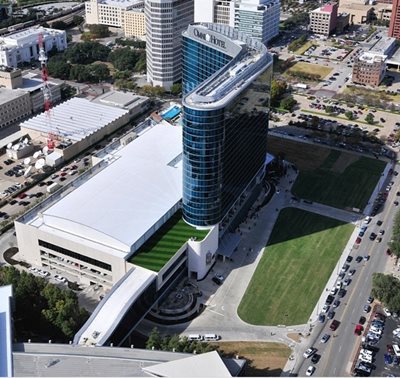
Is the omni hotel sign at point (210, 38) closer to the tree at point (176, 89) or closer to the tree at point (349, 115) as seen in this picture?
the tree at point (176, 89)

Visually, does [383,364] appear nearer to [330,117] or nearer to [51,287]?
[51,287]

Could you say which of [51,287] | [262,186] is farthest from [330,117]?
[51,287]

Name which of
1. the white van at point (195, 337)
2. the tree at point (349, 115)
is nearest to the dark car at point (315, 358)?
the white van at point (195, 337)

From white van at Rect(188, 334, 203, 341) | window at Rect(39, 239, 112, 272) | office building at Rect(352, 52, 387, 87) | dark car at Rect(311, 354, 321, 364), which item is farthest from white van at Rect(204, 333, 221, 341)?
office building at Rect(352, 52, 387, 87)

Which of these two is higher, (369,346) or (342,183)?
(369,346)

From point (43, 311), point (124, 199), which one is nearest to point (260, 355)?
point (43, 311)

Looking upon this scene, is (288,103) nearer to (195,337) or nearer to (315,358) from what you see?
(195,337)
